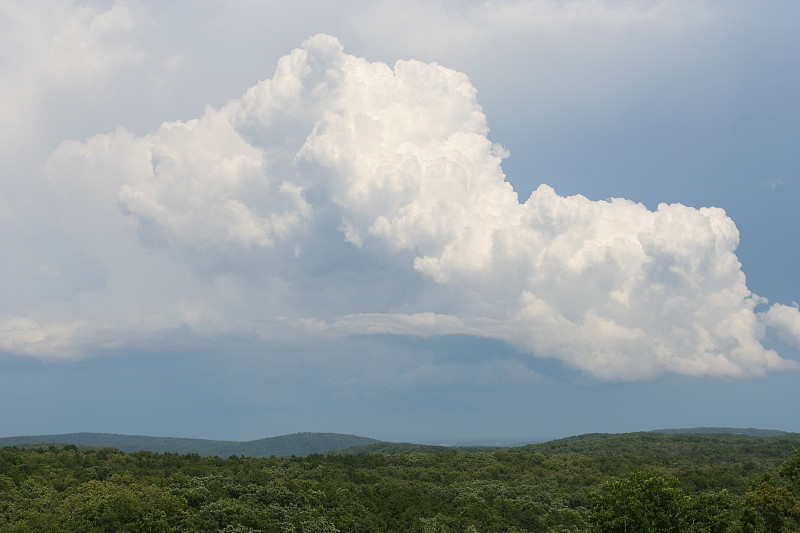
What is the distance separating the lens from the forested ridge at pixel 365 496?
54188 millimetres

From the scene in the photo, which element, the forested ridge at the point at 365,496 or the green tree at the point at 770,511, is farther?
the forested ridge at the point at 365,496

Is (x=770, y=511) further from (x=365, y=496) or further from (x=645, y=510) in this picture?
(x=365, y=496)

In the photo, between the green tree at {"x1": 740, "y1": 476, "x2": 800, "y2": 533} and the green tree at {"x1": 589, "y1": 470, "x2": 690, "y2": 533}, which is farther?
the green tree at {"x1": 589, "y1": 470, "x2": 690, "y2": 533}

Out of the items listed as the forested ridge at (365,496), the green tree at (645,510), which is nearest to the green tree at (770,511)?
the forested ridge at (365,496)

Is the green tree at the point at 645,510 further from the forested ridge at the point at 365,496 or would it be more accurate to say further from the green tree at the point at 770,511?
the green tree at the point at 770,511

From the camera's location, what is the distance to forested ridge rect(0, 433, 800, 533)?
54.2 meters

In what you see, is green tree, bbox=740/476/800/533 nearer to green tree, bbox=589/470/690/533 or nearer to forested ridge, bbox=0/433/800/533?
forested ridge, bbox=0/433/800/533

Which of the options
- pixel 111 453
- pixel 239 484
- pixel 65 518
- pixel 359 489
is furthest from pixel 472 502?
pixel 111 453

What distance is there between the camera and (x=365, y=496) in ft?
342

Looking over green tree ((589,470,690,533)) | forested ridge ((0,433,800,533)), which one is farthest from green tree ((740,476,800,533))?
green tree ((589,470,690,533))

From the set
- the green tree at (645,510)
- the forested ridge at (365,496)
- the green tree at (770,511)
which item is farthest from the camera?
the forested ridge at (365,496)

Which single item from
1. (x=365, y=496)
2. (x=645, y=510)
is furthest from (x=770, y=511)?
(x=365, y=496)

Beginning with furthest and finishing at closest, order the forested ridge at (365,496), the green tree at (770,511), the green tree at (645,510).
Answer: the forested ridge at (365,496) → the green tree at (645,510) → the green tree at (770,511)

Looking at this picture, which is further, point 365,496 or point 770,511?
point 365,496
